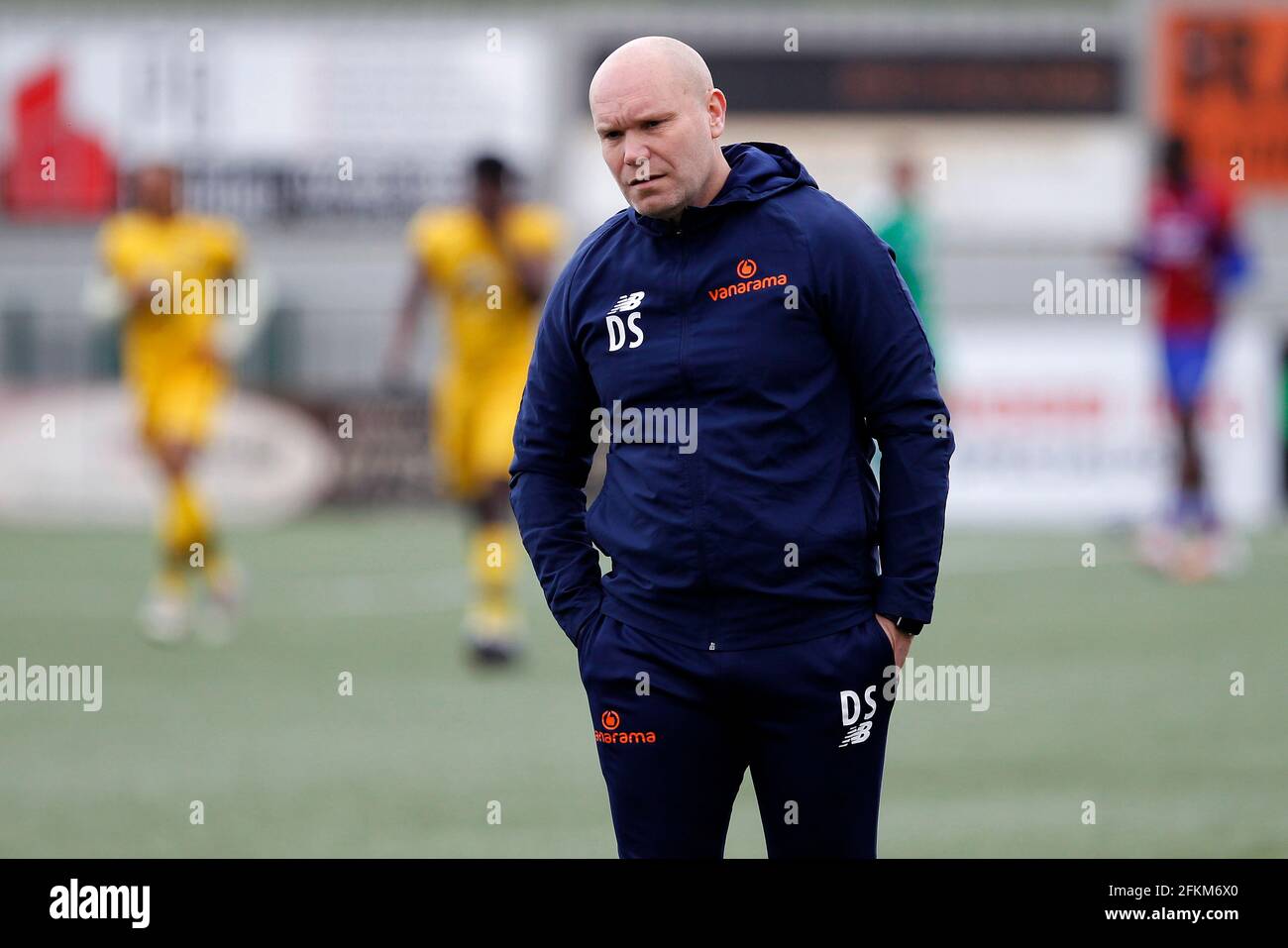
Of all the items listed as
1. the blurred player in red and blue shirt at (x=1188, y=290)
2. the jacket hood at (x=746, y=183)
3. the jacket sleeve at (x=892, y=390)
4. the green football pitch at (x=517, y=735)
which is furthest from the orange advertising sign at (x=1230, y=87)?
the jacket sleeve at (x=892, y=390)

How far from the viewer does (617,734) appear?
4.05 m

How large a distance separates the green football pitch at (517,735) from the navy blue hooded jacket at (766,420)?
2.75 metres

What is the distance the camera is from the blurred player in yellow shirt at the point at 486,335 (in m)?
10.7

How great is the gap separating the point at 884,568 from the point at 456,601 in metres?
9.62

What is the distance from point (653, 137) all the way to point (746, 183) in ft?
0.72

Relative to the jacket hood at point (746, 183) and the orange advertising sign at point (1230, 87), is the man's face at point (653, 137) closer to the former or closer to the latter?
the jacket hood at point (746, 183)

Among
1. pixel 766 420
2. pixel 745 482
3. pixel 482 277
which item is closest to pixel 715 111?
pixel 766 420

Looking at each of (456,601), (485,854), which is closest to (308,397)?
(456,601)

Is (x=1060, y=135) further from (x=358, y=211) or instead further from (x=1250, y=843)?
(x=1250, y=843)

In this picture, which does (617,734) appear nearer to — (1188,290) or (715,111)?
(715,111)

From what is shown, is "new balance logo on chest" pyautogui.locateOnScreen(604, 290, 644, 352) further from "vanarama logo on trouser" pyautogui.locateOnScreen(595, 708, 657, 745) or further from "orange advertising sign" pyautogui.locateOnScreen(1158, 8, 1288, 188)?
"orange advertising sign" pyautogui.locateOnScreen(1158, 8, 1288, 188)

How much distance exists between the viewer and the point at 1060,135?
21.8 meters

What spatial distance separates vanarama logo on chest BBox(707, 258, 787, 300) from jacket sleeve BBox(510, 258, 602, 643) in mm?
338

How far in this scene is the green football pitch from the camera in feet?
22.5
